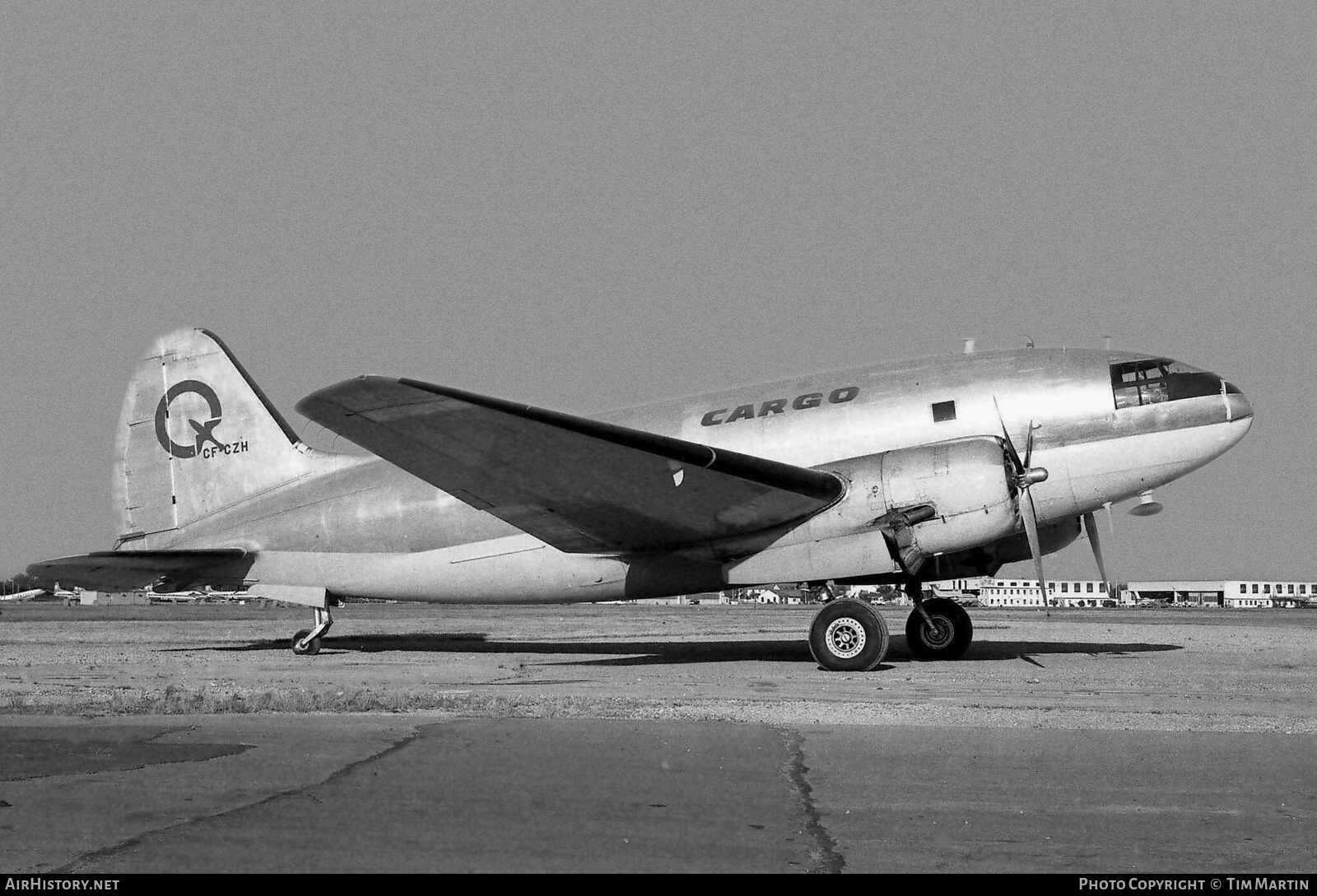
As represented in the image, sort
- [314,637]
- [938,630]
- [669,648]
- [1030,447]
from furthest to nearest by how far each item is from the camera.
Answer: [669,648] → [314,637] → [938,630] → [1030,447]

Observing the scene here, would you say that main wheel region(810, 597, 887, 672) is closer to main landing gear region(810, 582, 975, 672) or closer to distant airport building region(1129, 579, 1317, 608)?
main landing gear region(810, 582, 975, 672)

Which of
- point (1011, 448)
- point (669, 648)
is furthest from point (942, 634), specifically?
point (669, 648)

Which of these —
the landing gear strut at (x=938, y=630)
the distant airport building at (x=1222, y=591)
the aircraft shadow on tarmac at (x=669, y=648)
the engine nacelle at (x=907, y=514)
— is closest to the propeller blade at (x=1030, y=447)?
the engine nacelle at (x=907, y=514)

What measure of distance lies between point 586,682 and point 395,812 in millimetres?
9062

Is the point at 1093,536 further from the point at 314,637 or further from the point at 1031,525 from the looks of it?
the point at 314,637

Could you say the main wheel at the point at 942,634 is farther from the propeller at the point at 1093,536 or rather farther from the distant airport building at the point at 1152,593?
the distant airport building at the point at 1152,593

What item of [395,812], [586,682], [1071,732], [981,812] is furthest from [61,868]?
[586,682]

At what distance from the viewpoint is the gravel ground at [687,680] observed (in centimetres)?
1205

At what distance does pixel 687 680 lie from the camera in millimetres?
16000

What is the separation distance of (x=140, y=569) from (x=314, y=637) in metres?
3.25

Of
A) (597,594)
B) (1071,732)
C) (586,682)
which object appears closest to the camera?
(1071,732)

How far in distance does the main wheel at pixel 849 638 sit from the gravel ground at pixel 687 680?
12.3 inches
